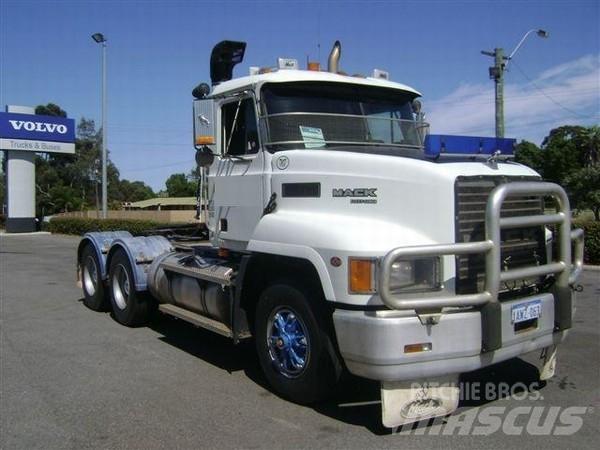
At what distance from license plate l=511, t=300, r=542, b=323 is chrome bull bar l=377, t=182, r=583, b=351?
9.2 inches

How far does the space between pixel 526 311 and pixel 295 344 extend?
6.01 feet

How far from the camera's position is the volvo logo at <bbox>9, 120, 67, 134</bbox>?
1486 inches

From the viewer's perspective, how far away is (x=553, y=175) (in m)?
53.7

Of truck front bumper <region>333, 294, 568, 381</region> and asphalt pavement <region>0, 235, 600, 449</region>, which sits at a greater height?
truck front bumper <region>333, 294, 568, 381</region>

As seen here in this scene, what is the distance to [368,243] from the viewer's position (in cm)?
429

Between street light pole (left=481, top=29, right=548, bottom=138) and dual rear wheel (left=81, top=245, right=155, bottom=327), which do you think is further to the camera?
street light pole (left=481, top=29, right=548, bottom=138)

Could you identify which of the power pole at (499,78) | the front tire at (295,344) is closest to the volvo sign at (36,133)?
the power pole at (499,78)

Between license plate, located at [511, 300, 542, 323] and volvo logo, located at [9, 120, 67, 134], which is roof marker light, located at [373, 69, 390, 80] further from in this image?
volvo logo, located at [9, 120, 67, 134]

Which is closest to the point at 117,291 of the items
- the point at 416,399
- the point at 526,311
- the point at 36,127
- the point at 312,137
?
the point at 312,137

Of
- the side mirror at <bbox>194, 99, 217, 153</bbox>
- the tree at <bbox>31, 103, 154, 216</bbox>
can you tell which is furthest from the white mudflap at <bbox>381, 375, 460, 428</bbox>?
the tree at <bbox>31, 103, 154, 216</bbox>

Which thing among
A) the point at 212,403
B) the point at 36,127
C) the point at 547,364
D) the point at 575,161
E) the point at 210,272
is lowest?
the point at 212,403

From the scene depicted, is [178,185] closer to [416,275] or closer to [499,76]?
[499,76]

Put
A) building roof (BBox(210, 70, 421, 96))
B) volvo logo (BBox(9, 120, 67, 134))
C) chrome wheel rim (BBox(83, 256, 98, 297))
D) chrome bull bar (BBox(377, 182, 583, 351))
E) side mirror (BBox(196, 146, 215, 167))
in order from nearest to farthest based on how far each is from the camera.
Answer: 1. chrome bull bar (BBox(377, 182, 583, 351))
2. building roof (BBox(210, 70, 421, 96))
3. side mirror (BBox(196, 146, 215, 167))
4. chrome wheel rim (BBox(83, 256, 98, 297))
5. volvo logo (BBox(9, 120, 67, 134))

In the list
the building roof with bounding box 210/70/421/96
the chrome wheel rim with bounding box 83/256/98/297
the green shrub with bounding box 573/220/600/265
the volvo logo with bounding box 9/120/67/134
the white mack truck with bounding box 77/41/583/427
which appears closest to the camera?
the white mack truck with bounding box 77/41/583/427
